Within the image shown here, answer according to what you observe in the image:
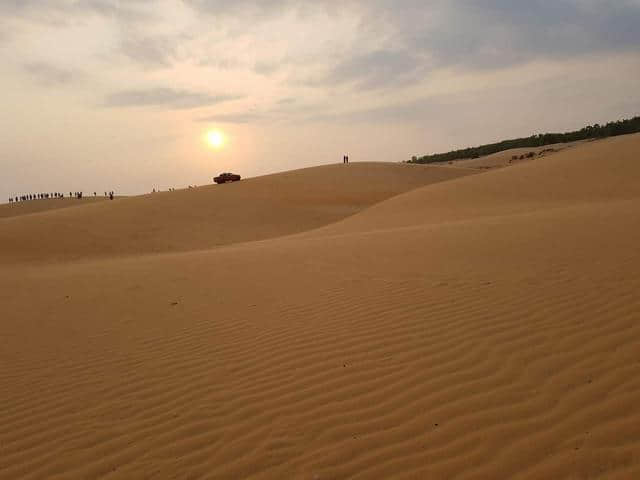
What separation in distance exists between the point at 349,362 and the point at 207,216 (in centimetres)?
2274

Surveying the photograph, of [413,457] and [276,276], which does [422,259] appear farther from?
[413,457]

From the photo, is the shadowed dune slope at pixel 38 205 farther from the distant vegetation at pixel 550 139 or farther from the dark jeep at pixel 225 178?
the distant vegetation at pixel 550 139

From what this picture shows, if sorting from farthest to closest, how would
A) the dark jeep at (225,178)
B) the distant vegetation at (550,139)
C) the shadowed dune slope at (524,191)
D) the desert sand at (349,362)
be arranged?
the distant vegetation at (550,139) < the dark jeep at (225,178) < the shadowed dune slope at (524,191) < the desert sand at (349,362)

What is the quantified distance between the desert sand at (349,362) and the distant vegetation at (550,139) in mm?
49431

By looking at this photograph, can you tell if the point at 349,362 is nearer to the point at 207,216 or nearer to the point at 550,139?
the point at 207,216

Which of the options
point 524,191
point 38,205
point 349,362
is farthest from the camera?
point 38,205

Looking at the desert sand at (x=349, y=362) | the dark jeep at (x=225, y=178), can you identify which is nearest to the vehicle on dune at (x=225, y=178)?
A: the dark jeep at (x=225, y=178)

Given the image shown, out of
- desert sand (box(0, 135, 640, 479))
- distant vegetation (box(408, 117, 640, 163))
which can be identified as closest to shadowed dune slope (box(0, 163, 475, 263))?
desert sand (box(0, 135, 640, 479))

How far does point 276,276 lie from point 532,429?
5.94 metres

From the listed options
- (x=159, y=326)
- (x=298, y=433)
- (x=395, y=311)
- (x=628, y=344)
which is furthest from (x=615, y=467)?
(x=159, y=326)

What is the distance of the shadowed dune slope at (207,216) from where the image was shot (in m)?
19.6

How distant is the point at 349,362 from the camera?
4430mm

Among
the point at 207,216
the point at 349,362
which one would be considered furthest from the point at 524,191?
the point at 349,362

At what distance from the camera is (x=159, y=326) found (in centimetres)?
642
